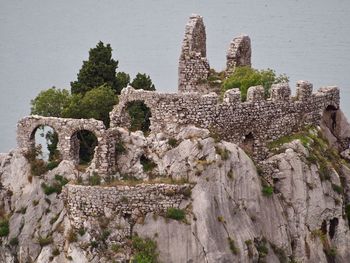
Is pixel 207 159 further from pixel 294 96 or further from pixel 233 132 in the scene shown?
pixel 294 96

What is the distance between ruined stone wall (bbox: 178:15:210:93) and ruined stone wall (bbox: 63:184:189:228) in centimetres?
858

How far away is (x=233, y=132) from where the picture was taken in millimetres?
52719

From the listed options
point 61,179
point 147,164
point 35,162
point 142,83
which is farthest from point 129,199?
point 142,83

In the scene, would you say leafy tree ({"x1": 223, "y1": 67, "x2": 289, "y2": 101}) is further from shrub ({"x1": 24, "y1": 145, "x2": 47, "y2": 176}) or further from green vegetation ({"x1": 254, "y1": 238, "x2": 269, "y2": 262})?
shrub ({"x1": 24, "y1": 145, "x2": 47, "y2": 176})

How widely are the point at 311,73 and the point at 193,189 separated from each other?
74940mm

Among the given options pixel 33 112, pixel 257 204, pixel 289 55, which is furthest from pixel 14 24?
pixel 257 204

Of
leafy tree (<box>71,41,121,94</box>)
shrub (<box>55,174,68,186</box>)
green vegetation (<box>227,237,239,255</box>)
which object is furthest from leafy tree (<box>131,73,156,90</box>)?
green vegetation (<box>227,237,239,255</box>)

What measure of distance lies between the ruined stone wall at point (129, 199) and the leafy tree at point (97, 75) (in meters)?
13.8

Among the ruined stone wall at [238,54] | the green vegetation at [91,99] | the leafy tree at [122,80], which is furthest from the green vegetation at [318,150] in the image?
the leafy tree at [122,80]

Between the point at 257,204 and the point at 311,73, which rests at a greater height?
the point at 311,73

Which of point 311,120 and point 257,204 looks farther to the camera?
point 311,120

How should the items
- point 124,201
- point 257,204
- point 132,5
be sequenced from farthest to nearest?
point 132,5 < point 257,204 < point 124,201

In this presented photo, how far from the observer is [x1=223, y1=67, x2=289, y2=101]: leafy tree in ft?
183

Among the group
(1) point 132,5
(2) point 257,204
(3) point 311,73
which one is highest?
(1) point 132,5
